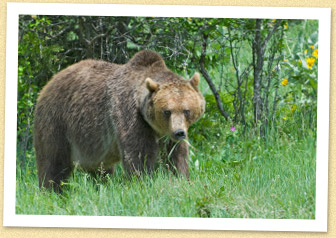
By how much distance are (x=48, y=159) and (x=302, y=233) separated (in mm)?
3094

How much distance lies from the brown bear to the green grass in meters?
0.26

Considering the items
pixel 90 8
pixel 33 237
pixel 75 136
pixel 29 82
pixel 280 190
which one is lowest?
pixel 33 237

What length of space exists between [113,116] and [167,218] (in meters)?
1.46

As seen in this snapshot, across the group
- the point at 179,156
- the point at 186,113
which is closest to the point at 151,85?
the point at 186,113

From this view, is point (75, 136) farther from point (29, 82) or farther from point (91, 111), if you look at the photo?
point (29, 82)

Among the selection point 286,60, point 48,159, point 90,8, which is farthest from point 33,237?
point 286,60

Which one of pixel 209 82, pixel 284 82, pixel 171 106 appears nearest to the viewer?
pixel 171 106

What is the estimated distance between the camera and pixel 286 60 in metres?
8.30

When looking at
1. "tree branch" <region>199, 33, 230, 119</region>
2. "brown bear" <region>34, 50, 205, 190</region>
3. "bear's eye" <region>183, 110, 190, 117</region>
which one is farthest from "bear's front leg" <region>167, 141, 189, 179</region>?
"tree branch" <region>199, 33, 230, 119</region>

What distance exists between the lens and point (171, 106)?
7.09 m

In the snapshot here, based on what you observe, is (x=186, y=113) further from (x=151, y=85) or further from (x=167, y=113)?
(x=151, y=85)

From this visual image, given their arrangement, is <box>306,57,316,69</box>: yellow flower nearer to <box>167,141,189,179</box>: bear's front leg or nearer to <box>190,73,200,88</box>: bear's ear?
<box>190,73,200,88</box>: bear's ear

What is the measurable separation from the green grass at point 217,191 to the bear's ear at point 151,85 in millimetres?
848

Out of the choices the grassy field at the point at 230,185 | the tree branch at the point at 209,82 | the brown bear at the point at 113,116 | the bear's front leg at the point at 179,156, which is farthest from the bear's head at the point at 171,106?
the tree branch at the point at 209,82
